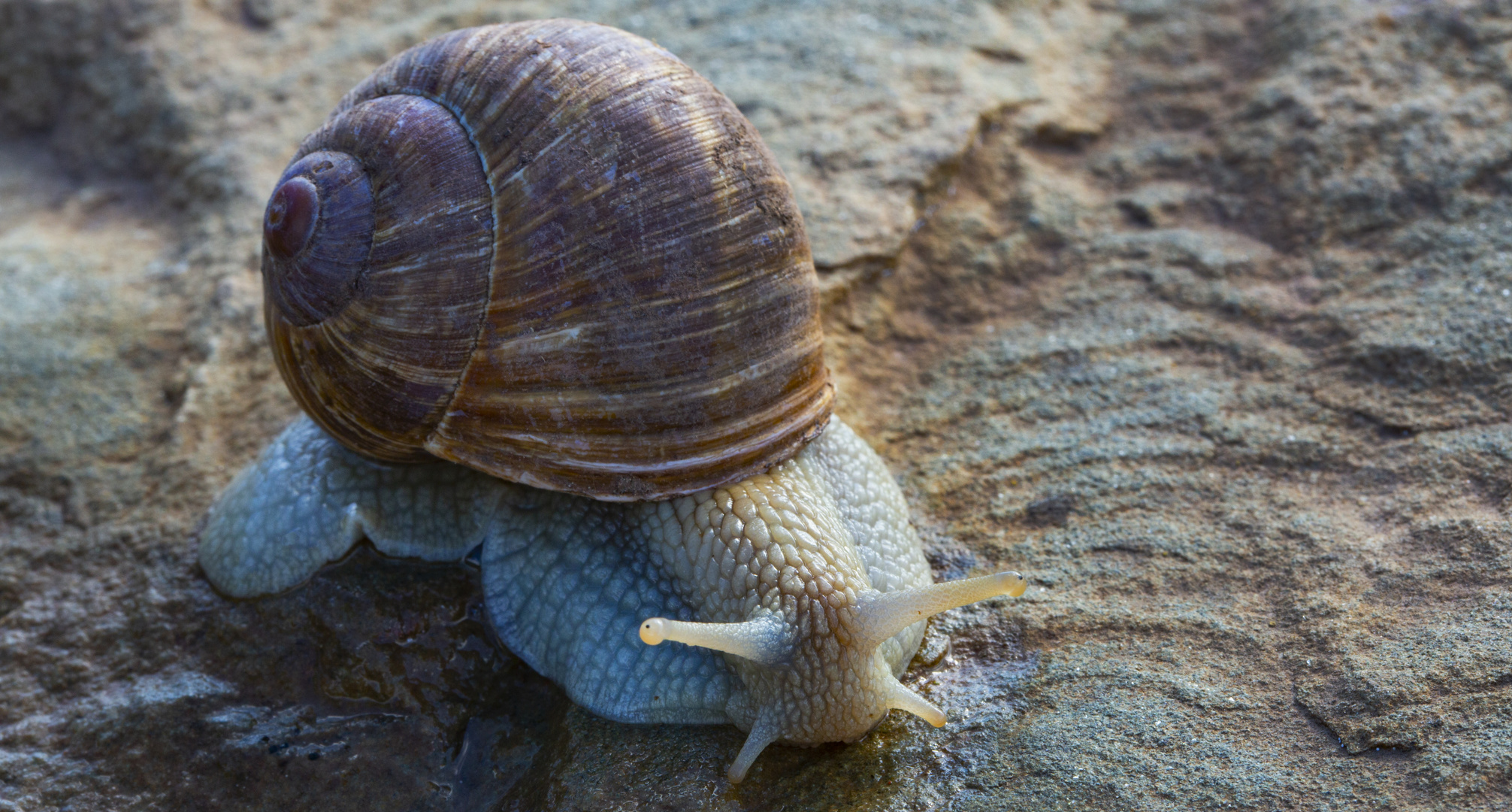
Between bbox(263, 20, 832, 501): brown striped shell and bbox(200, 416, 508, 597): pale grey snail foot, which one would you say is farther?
bbox(200, 416, 508, 597): pale grey snail foot

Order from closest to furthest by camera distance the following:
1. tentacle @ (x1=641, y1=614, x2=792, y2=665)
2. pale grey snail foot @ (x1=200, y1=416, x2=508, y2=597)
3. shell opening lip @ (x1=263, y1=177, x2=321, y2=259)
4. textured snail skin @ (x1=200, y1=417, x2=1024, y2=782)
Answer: tentacle @ (x1=641, y1=614, x2=792, y2=665) → textured snail skin @ (x1=200, y1=417, x2=1024, y2=782) → shell opening lip @ (x1=263, y1=177, x2=321, y2=259) → pale grey snail foot @ (x1=200, y1=416, x2=508, y2=597)

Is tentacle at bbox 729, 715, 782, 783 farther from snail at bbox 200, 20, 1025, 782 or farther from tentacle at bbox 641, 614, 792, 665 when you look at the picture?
tentacle at bbox 641, 614, 792, 665

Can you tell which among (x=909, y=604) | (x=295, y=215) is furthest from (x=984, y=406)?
(x=295, y=215)

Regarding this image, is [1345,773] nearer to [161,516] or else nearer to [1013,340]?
[1013,340]

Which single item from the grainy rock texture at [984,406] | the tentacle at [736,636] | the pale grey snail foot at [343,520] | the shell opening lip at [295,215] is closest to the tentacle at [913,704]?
the grainy rock texture at [984,406]

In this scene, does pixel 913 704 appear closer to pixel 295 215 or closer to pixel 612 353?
pixel 612 353

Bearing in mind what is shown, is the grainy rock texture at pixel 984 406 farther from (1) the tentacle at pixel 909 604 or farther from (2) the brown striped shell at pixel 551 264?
(2) the brown striped shell at pixel 551 264

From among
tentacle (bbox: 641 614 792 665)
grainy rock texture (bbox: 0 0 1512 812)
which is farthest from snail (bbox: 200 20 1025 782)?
grainy rock texture (bbox: 0 0 1512 812)
